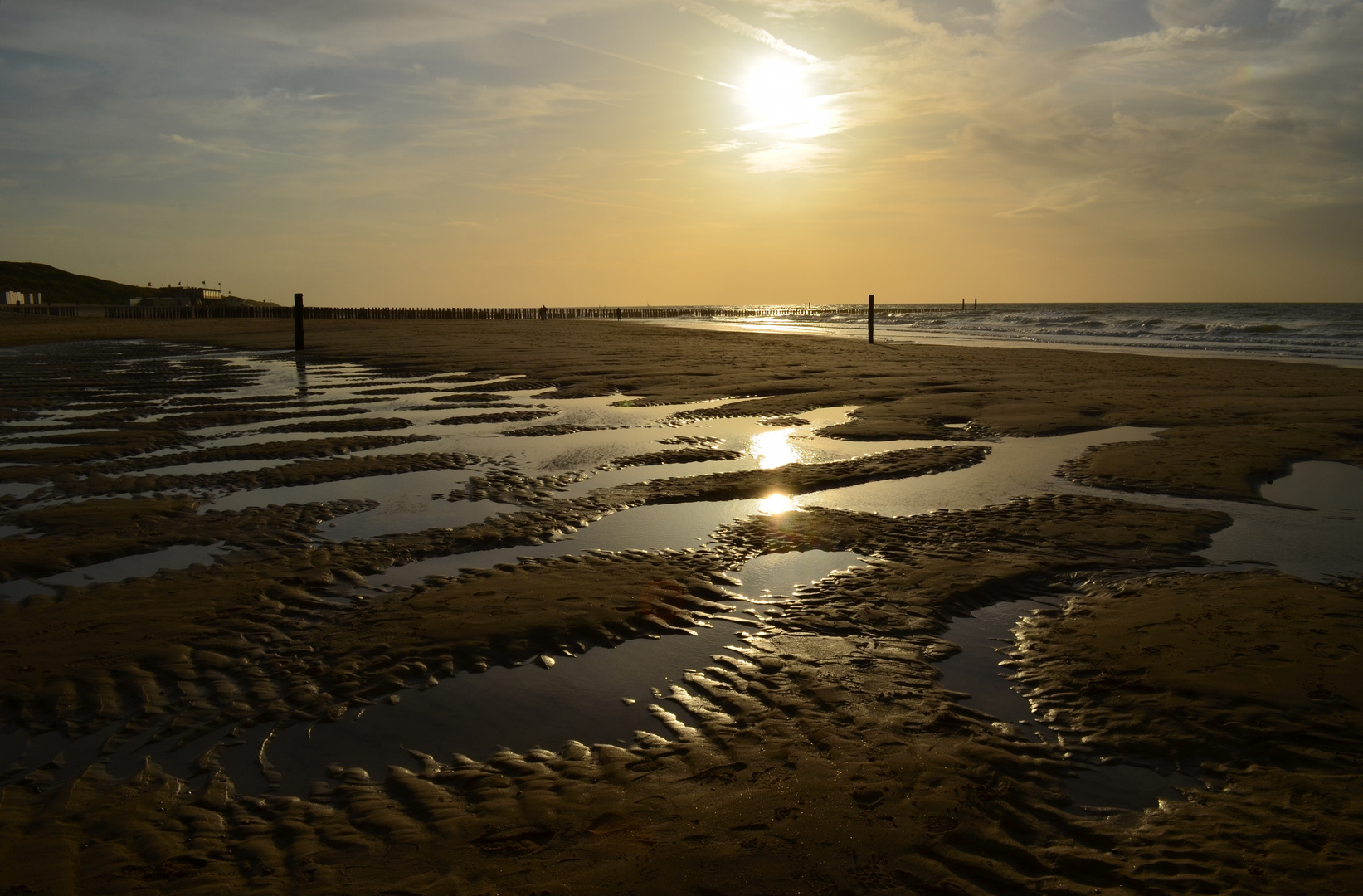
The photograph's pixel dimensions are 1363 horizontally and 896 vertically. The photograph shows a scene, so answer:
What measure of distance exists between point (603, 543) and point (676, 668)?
2.22 m

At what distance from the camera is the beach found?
265 cm

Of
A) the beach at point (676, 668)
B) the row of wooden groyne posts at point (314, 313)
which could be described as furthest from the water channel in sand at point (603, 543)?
the row of wooden groyne posts at point (314, 313)

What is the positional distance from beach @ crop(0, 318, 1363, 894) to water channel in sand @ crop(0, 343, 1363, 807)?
4 centimetres

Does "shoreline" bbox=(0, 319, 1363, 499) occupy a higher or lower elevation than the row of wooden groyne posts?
lower

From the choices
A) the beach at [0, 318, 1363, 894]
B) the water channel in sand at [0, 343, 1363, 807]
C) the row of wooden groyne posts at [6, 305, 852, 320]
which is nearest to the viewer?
the beach at [0, 318, 1363, 894]

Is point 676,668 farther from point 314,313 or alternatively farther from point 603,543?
point 314,313

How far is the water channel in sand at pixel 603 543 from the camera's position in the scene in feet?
11.0

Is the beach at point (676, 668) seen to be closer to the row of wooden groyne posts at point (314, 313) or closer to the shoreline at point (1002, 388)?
the shoreline at point (1002, 388)

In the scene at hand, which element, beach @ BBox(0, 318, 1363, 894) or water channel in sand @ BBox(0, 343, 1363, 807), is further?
water channel in sand @ BBox(0, 343, 1363, 807)

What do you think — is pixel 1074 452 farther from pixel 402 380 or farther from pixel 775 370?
pixel 402 380

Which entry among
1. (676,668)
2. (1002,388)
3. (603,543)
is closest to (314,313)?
(1002,388)

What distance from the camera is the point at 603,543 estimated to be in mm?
6207

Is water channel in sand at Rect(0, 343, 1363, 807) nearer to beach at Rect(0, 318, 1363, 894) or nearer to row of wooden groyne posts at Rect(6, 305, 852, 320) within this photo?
beach at Rect(0, 318, 1363, 894)

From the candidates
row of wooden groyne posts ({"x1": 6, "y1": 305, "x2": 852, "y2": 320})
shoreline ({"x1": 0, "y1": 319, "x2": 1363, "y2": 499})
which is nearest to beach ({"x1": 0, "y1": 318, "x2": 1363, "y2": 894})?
shoreline ({"x1": 0, "y1": 319, "x2": 1363, "y2": 499})
